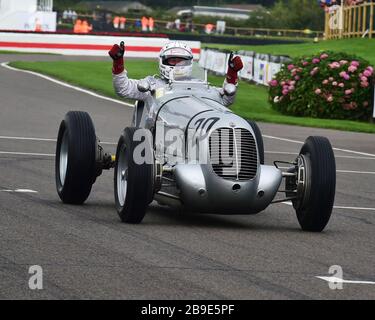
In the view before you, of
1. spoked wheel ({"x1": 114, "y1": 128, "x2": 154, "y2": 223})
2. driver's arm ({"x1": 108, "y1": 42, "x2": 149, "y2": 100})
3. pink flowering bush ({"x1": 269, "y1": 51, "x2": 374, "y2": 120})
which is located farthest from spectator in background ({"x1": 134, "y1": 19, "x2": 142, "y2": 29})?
spoked wheel ({"x1": 114, "y1": 128, "x2": 154, "y2": 223})

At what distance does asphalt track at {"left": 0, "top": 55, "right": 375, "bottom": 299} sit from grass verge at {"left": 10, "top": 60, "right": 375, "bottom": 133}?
11969 mm

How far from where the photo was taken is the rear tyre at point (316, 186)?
38.5ft

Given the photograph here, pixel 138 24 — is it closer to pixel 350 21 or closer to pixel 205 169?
pixel 350 21

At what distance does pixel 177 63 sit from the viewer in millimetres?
13750

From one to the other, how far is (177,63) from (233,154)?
244 cm

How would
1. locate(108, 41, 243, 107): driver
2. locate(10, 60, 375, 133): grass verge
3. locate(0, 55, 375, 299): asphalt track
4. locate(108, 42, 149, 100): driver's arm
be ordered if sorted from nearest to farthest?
1. locate(0, 55, 375, 299): asphalt track
2. locate(108, 42, 149, 100): driver's arm
3. locate(108, 41, 243, 107): driver
4. locate(10, 60, 375, 133): grass verge

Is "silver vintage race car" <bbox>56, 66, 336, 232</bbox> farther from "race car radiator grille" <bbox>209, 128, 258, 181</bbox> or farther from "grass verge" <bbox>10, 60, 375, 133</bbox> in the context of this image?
"grass verge" <bbox>10, 60, 375, 133</bbox>

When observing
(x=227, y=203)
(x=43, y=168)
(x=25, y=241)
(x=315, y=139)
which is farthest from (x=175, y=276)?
(x=43, y=168)

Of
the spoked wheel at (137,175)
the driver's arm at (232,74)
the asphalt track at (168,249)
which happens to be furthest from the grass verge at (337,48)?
the spoked wheel at (137,175)

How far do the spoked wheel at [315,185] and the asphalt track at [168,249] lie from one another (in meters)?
0.16

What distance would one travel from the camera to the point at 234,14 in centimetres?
13612

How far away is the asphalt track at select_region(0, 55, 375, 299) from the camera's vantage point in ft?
28.2

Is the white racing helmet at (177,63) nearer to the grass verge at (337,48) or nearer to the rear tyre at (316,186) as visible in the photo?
the rear tyre at (316,186)

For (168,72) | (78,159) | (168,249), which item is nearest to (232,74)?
(168,72)
